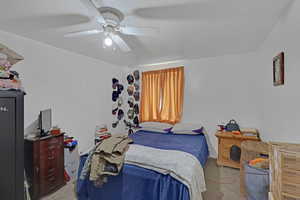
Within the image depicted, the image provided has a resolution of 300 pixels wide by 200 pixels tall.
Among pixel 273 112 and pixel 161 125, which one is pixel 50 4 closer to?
pixel 161 125

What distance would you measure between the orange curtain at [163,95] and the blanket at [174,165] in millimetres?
1950

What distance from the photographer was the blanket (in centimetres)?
144

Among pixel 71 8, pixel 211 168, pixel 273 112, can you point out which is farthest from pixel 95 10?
pixel 211 168

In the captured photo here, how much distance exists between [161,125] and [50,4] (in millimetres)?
2868

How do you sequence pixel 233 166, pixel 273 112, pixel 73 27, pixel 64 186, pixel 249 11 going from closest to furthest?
pixel 249 11, pixel 73 27, pixel 273 112, pixel 64 186, pixel 233 166

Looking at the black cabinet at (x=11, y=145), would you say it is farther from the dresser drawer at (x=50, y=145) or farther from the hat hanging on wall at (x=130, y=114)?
the hat hanging on wall at (x=130, y=114)

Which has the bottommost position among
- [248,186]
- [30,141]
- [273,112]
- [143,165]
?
[248,186]

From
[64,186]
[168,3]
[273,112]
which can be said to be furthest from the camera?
[64,186]

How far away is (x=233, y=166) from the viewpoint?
2.76 metres

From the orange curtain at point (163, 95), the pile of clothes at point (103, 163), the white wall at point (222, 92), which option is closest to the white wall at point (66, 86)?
the orange curtain at point (163, 95)

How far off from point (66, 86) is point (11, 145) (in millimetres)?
2031

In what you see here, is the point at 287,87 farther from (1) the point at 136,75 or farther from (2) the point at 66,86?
(2) the point at 66,86

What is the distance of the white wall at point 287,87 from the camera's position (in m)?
1.46

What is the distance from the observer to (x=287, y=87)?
5.47 ft
